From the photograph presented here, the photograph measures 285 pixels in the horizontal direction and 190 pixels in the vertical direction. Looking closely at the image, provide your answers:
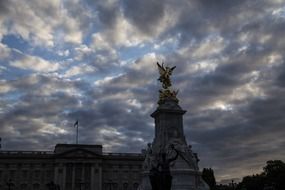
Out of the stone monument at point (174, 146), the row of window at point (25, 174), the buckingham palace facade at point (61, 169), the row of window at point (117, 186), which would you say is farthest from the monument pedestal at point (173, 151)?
the row of window at point (25, 174)

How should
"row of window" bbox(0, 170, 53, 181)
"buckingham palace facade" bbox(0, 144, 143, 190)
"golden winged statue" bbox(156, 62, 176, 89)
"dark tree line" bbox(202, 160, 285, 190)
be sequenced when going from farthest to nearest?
"buckingham palace facade" bbox(0, 144, 143, 190) < "row of window" bbox(0, 170, 53, 181) < "dark tree line" bbox(202, 160, 285, 190) < "golden winged statue" bbox(156, 62, 176, 89)

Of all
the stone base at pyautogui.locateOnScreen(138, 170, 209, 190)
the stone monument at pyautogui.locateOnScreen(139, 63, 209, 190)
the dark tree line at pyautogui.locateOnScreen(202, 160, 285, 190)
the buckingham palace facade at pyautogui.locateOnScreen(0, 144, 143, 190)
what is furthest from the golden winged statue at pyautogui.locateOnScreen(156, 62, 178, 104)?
the buckingham palace facade at pyautogui.locateOnScreen(0, 144, 143, 190)

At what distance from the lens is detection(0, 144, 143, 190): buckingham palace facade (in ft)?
401

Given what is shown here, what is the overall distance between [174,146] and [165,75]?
47.1ft

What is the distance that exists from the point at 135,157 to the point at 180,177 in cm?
7573

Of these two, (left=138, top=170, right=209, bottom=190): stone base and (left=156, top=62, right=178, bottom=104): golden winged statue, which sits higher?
(left=156, top=62, right=178, bottom=104): golden winged statue

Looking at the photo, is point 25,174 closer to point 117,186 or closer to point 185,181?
point 117,186

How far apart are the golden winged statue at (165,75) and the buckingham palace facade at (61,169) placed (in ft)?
218

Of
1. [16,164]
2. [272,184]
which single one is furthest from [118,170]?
[272,184]

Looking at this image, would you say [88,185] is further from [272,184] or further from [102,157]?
[272,184]

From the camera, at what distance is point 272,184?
320 feet

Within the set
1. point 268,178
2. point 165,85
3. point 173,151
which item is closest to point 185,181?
point 173,151

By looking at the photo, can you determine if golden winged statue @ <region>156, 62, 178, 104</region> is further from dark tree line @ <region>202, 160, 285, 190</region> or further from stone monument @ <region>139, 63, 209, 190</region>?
dark tree line @ <region>202, 160, 285, 190</region>

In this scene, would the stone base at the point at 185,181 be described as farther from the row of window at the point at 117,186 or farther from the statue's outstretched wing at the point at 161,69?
the row of window at the point at 117,186
